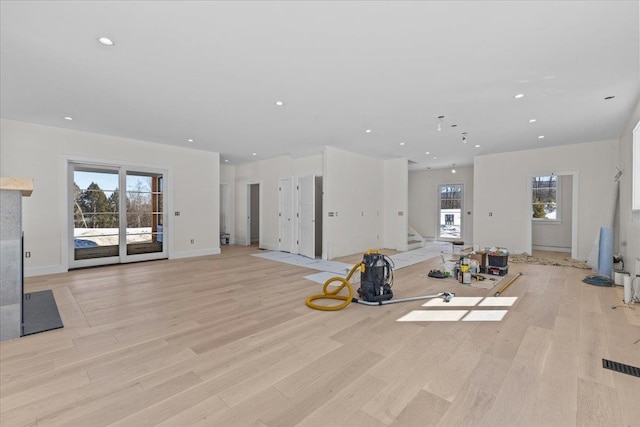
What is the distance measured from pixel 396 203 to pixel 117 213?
718 cm

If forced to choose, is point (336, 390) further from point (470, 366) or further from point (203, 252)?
point (203, 252)

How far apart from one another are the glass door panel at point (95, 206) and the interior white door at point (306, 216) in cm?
415

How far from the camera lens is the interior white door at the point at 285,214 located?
7.73m

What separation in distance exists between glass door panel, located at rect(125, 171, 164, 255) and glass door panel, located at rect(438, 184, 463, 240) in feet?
30.4

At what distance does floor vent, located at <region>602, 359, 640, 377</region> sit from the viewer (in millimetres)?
2057

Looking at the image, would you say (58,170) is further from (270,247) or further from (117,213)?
(270,247)

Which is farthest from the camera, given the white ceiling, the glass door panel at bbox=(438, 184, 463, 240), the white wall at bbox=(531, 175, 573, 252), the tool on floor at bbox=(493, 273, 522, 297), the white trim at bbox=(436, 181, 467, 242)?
the glass door panel at bbox=(438, 184, 463, 240)

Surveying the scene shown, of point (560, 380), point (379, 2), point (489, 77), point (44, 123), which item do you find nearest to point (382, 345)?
point (560, 380)

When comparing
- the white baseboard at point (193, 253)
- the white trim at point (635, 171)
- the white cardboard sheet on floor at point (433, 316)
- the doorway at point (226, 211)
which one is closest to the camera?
the white cardboard sheet on floor at point (433, 316)

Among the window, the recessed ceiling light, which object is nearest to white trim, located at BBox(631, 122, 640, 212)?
the window

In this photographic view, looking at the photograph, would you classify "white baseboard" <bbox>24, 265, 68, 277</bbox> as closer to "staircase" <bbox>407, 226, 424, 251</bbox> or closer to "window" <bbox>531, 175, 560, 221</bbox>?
"staircase" <bbox>407, 226, 424, 251</bbox>

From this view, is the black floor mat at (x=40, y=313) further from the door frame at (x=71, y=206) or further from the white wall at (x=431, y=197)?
the white wall at (x=431, y=197)

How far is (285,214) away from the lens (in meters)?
7.90

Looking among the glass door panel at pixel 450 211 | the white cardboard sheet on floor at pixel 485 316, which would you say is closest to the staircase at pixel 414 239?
the glass door panel at pixel 450 211
